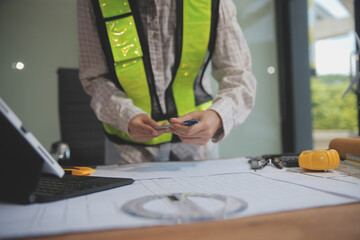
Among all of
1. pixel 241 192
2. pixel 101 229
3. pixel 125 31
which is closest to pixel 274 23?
pixel 125 31

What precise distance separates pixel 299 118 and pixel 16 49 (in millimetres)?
2728

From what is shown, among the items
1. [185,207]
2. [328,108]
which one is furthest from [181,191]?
[328,108]

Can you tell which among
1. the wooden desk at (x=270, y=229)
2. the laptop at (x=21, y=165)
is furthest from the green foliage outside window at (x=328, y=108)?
the laptop at (x=21, y=165)

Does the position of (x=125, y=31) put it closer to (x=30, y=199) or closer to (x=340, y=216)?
(x=30, y=199)

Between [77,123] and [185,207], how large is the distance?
1.91 meters

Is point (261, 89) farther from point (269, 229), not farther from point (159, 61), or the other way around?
point (269, 229)

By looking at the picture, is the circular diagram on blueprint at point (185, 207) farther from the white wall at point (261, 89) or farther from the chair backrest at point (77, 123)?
the white wall at point (261, 89)

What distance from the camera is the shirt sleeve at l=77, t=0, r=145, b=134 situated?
1.09 m

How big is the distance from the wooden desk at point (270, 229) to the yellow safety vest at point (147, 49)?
2.56 ft

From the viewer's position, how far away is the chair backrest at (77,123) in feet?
6.91

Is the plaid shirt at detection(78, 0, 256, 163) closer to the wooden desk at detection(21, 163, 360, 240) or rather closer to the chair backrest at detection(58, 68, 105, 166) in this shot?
the wooden desk at detection(21, 163, 360, 240)

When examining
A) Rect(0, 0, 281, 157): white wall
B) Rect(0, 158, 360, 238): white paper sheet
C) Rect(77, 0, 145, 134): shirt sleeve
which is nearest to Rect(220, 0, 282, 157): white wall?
Rect(0, 0, 281, 157): white wall

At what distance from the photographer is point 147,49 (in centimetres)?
111

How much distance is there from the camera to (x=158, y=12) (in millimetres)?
1115
